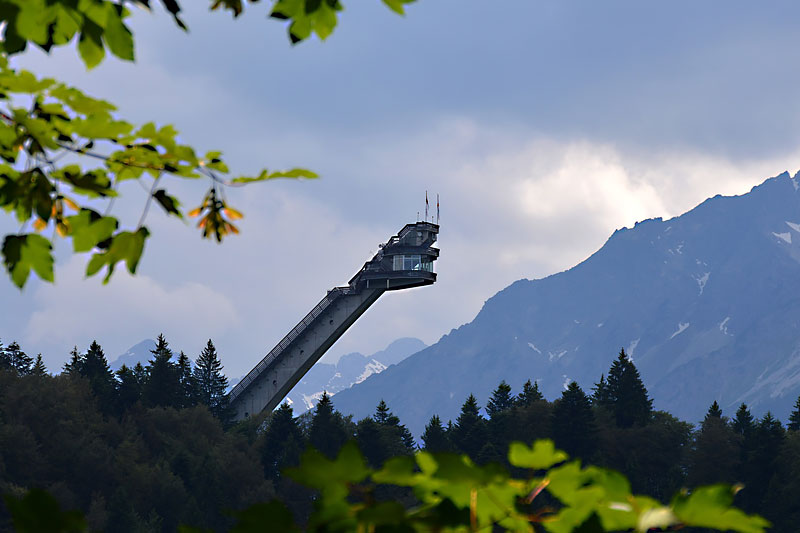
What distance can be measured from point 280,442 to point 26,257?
244 feet

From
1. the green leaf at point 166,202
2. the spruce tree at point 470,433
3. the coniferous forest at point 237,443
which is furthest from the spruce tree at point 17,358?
the green leaf at point 166,202

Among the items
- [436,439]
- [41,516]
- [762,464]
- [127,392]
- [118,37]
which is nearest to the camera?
[41,516]

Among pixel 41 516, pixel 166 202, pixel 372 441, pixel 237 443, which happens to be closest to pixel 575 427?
pixel 372 441

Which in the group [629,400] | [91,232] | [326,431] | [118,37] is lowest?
[91,232]

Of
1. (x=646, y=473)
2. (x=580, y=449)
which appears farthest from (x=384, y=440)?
(x=646, y=473)

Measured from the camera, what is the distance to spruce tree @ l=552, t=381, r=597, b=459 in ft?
255

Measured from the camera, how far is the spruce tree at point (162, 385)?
8225 centimetres

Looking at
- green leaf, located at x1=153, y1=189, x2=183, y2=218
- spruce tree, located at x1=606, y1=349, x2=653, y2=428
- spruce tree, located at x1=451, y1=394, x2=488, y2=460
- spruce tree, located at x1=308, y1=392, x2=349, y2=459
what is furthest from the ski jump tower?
green leaf, located at x1=153, y1=189, x2=183, y2=218

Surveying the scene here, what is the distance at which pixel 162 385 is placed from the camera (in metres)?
83.2

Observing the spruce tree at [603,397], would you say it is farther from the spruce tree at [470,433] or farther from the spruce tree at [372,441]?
the spruce tree at [372,441]

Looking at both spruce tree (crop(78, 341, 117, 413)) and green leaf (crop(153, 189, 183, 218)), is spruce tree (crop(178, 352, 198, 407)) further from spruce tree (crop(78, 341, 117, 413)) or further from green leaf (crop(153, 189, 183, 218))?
green leaf (crop(153, 189, 183, 218))

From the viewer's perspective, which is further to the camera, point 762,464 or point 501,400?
point 501,400

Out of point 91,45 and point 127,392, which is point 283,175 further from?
point 127,392

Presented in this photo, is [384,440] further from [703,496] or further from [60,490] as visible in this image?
[703,496]
